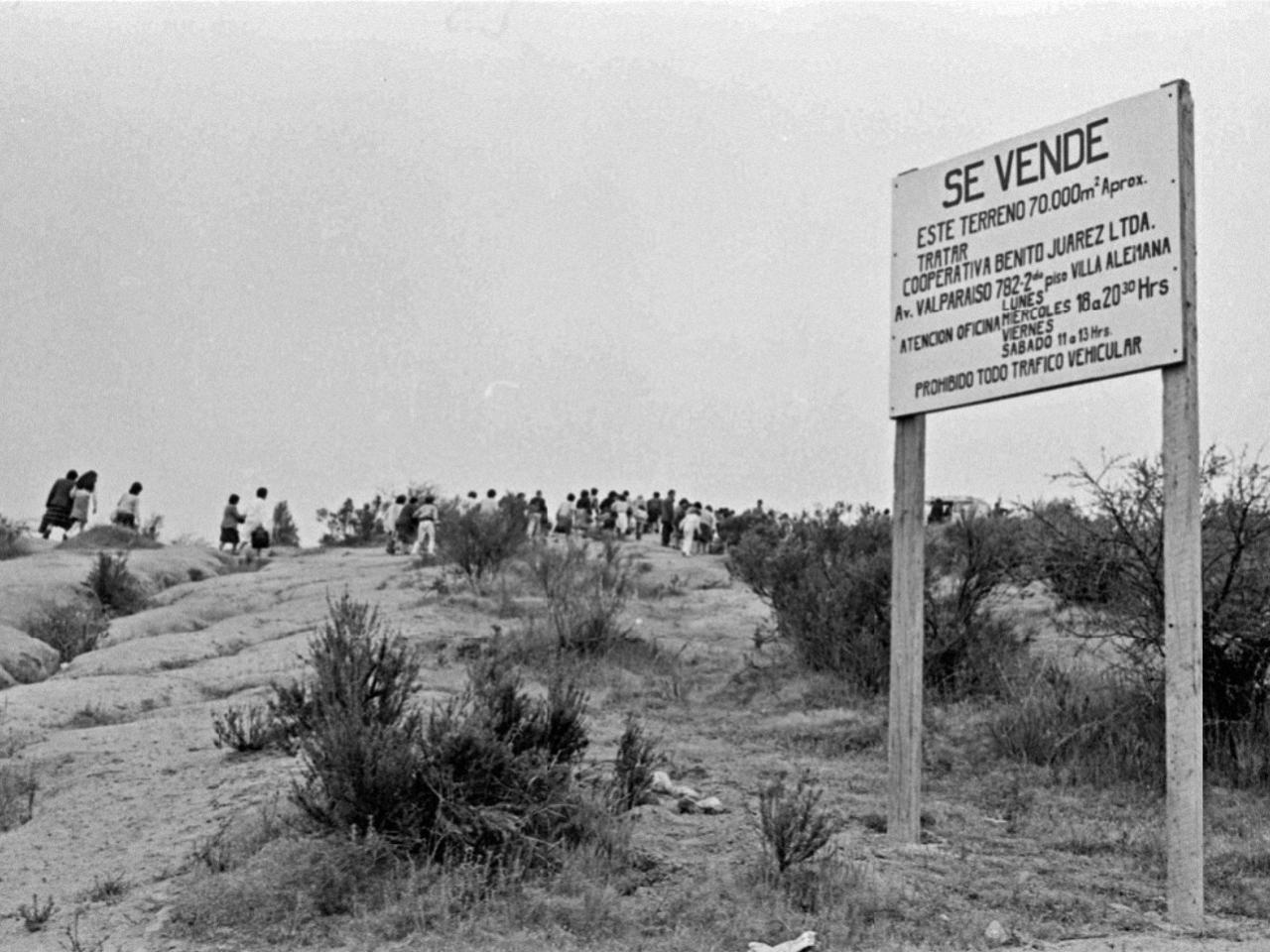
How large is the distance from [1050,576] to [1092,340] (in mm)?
4270

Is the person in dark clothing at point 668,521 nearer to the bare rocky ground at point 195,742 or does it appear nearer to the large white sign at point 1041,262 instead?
the bare rocky ground at point 195,742

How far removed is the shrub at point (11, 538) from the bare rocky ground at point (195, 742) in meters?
5.16

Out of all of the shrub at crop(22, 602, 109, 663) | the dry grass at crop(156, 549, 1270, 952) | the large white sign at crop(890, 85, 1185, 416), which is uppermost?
the large white sign at crop(890, 85, 1185, 416)

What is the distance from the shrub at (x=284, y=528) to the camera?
39438mm

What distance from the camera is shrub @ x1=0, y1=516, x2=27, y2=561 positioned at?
2378cm

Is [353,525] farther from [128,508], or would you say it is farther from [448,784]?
[448,784]

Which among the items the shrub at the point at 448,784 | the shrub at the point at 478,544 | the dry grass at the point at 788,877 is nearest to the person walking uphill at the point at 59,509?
the shrub at the point at 478,544

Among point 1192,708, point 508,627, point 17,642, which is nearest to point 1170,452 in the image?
point 1192,708

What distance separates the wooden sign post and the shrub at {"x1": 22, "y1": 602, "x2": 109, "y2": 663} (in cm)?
1012

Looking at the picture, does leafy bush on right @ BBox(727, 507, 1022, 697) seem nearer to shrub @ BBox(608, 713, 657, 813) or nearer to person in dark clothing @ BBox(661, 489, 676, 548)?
shrub @ BBox(608, 713, 657, 813)

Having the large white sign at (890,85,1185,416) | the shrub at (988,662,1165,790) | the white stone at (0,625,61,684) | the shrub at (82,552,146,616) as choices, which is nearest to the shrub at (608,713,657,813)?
the large white sign at (890,85,1185,416)

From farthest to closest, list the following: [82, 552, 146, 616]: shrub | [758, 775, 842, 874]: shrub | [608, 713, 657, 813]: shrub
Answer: [82, 552, 146, 616]: shrub < [608, 713, 657, 813]: shrub < [758, 775, 842, 874]: shrub

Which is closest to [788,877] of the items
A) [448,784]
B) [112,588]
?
[448,784]

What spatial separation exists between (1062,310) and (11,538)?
79.1 ft
